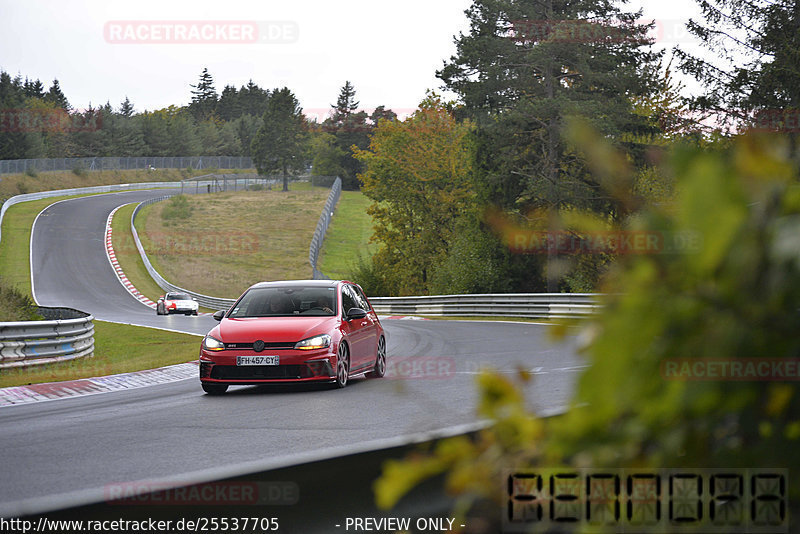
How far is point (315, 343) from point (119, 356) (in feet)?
45.6

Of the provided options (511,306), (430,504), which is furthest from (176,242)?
(430,504)

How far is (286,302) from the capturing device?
1466 centimetres

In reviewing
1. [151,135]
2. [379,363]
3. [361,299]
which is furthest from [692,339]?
[151,135]

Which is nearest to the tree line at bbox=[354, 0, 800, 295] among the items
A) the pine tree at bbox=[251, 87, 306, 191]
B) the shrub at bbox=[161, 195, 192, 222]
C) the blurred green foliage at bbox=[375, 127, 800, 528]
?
the blurred green foliage at bbox=[375, 127, 800, 528]

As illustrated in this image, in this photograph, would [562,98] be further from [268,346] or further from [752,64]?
[268,346]

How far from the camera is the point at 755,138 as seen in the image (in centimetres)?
135

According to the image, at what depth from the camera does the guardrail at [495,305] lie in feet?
108

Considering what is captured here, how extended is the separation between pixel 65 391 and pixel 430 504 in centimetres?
1167

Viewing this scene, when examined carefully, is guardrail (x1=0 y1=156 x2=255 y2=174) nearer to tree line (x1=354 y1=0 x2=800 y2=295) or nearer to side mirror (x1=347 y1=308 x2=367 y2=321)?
tree line (x1=354 y1=0 x2=800 y2=295)

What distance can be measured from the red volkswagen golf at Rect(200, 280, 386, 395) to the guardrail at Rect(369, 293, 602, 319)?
14.3m

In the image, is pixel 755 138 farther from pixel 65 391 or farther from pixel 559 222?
pixel 65 391

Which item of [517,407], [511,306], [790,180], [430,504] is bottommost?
[511,306]

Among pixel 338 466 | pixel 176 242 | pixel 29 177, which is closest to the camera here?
pixel 338 466

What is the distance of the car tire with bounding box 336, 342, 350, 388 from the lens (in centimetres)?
1348
